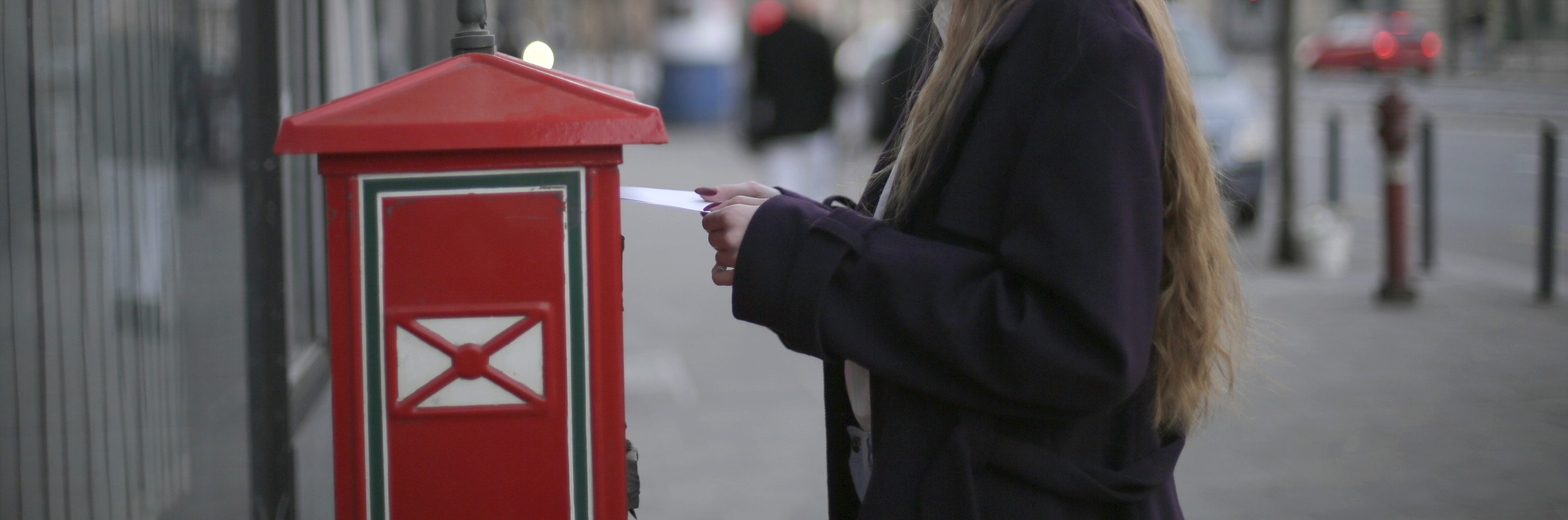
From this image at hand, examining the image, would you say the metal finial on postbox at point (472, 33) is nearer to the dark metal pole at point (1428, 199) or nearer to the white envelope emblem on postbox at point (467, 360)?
the white envelope emblem on postbox at point (467, 360)

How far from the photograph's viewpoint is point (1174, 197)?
164cm

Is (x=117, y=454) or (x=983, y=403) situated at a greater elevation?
(x=983, y=403)

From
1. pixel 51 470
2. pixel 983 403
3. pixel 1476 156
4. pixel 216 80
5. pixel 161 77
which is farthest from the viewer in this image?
pixel 1476 156

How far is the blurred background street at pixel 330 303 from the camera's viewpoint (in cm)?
260

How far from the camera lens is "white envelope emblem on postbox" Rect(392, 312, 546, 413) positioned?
5.52 feet

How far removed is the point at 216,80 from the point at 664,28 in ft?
60.2

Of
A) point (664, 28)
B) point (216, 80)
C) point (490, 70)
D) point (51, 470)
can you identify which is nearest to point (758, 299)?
point (490, 70)

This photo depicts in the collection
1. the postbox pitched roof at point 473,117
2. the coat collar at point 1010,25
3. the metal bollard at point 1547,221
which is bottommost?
the metal bollard at point 1547,221

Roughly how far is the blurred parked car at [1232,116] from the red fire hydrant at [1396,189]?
2.54 meters

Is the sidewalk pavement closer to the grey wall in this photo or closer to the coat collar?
the coat collar

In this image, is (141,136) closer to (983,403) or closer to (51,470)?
(51,470)

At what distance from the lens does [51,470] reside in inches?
101

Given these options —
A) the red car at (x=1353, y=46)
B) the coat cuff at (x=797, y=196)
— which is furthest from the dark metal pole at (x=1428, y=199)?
the red car at (x=1353, y=46)

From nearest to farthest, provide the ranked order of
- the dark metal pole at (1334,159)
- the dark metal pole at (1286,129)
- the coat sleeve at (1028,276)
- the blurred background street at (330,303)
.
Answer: the coat sleeve at (1028,276) → the blurred background street at (330,303) → the dark metal pole at (1286,129) → the dark metal pole at (1334,159)
